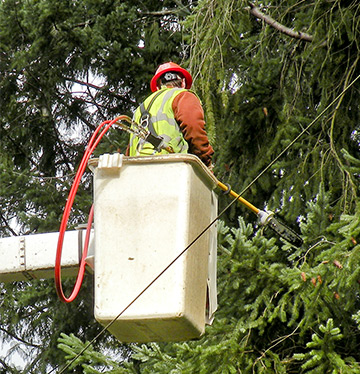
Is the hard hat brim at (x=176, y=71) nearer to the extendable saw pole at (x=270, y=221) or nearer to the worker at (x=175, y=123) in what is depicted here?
the worker at (x=175, y=123)

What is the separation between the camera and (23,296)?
37.9 feet

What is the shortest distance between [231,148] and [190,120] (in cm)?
Answer: 363

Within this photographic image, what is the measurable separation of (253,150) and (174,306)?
4.79m

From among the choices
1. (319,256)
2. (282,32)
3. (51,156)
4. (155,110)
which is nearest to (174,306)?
(155,110)

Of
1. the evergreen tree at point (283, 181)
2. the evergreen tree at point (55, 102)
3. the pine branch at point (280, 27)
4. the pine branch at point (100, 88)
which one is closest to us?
the evergreen tree at point (283, 181)

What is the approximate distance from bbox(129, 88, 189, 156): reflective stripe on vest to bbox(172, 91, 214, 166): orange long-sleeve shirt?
0.03 metres

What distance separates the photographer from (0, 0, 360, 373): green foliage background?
8055mm

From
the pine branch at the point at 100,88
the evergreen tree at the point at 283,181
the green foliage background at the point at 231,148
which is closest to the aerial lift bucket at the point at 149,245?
the evergreen tree at the point at 283,181

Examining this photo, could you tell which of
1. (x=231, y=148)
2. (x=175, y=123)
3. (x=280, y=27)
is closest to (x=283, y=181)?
(x=231, y=148)

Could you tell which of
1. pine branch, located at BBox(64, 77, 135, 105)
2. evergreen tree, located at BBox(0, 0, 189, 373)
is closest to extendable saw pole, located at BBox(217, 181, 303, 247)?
evergreen tree, located at BBox(0, 0, 189, 373)

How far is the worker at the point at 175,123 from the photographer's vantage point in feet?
21.4

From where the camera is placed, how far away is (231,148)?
1016 centimetres

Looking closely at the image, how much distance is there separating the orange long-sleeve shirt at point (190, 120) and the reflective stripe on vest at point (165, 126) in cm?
3

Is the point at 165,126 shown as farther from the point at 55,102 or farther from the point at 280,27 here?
the point at 55,102
